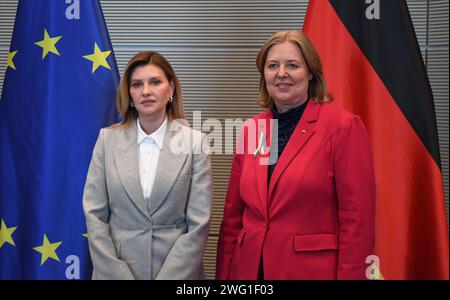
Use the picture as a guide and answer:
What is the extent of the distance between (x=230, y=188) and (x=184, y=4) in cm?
141

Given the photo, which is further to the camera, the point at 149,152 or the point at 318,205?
the point at 149,152

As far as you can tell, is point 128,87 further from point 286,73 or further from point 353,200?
point 353,200

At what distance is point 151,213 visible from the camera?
204cm

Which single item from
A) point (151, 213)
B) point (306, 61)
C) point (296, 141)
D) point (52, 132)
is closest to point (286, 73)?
point (306, 61)

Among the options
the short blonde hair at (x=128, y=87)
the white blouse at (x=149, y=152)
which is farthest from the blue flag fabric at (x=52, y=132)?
the white blouse at (x=149, y=152)

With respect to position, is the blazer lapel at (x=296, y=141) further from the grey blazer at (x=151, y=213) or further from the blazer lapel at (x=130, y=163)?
the blazer lapel at (x=130, y=163)

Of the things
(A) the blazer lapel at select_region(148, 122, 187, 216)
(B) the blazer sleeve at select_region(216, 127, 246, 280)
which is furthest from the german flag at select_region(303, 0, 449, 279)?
(A) the blazer lapel at select_region(148, 122, 187, 216)

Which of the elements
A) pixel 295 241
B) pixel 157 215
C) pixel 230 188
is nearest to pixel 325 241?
pixel 295 241

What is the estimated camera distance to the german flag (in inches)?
94.3

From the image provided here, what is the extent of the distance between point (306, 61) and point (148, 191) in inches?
32.0

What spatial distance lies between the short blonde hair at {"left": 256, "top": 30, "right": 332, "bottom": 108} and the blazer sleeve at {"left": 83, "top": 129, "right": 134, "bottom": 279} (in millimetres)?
723

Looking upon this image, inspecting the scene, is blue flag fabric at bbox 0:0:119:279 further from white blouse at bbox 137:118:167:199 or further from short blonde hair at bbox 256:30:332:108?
short blonde hair at bbox 256:30:332:108

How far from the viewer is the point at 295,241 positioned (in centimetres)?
193

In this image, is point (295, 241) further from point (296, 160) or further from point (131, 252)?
point (131, 252)
